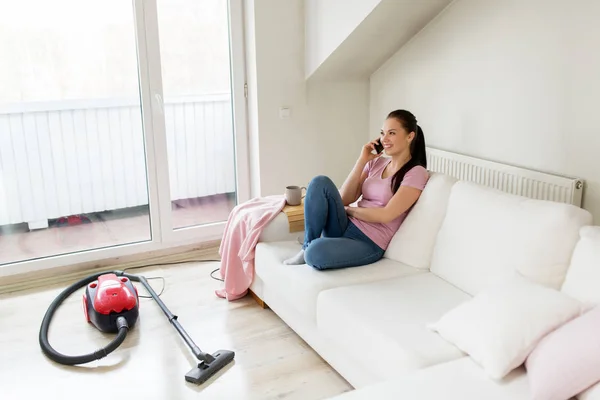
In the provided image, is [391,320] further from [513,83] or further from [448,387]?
[513,83]

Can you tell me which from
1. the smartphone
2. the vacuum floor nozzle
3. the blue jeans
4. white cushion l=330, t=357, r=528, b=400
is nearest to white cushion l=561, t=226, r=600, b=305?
white cushion l=330, t=357, r=528, b=400

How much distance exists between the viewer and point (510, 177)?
11.3 feet

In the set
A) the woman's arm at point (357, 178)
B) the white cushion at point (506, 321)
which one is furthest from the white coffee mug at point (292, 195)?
the white cushion at point (506, 321)

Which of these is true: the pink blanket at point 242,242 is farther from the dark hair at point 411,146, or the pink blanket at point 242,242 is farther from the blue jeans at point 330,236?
the dark hair at point 411,146

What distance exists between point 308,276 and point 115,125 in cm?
192

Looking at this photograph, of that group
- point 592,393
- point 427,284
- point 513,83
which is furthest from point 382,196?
point 592,393

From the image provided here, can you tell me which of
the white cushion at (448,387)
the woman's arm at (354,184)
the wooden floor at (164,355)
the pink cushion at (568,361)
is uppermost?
the woman's arm at (354,184)

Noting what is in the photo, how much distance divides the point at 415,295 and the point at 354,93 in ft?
7.30

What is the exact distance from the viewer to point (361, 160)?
3.31 metres

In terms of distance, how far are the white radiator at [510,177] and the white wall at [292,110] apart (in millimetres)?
796

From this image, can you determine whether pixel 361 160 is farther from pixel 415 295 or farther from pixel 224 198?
pixel 224 198

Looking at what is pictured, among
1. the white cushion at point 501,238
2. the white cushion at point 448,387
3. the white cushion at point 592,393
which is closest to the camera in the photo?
the white cushion at point 592,393

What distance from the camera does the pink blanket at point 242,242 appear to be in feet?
11.1

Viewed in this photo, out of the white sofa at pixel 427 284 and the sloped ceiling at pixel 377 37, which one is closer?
the white sofa at pixel 427 284
